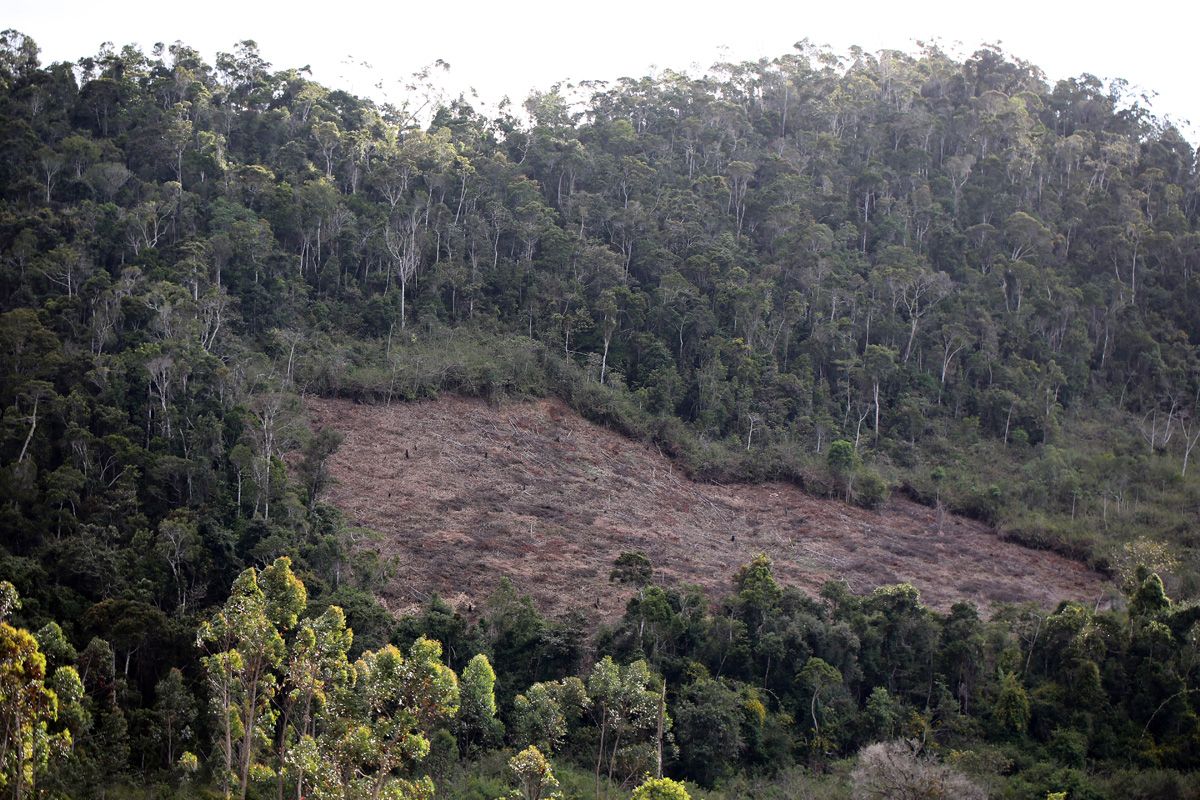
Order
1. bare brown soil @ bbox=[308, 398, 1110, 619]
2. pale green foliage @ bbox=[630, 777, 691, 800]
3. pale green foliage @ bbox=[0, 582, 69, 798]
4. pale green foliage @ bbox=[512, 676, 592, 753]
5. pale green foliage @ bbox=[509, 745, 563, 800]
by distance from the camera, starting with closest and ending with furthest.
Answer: pale green foliage @ bbox=[0, 582, 69, 798], pale green foliage @ bbox=[630, 777, 691, 800], pale green foliage @ bbox=[509, 745, 563, 800], pale green foliage @ bbox=[512, 676, 592, 753], bare brown soil @ bbox=[308, 398, 1110, 619]

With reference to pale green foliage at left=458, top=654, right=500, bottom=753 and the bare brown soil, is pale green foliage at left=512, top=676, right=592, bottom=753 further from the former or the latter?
the bare brown soil

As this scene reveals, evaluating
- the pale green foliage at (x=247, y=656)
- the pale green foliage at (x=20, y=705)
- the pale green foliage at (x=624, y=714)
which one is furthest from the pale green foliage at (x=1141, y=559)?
the pale green foliage at (x=20, y=705)

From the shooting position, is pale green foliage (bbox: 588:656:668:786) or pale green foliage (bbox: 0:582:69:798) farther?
pale green foliage (bbox: 588:656:668:786)

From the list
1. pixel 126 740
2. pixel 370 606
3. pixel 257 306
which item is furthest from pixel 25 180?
pixel 126 740

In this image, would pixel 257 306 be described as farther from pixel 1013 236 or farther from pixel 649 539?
pixel 1013 236

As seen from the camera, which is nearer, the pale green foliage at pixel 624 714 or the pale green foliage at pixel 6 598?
the pale green foliage at pixel 6 598

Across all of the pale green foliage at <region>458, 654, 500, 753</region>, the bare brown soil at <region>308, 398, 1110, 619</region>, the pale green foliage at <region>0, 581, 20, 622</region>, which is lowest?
the pale green foliage at <region>458, 654, 500, 753</region>

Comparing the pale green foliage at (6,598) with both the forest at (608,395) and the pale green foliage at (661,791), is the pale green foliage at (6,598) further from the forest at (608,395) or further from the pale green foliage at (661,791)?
the pale green foliage at (661,791)

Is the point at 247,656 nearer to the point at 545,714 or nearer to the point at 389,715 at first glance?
the point at 389,715

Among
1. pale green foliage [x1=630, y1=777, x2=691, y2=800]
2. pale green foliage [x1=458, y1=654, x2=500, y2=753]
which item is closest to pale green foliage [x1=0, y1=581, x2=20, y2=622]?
pale green foliage [x1=630, y1=777, x2=691, y2=800]
